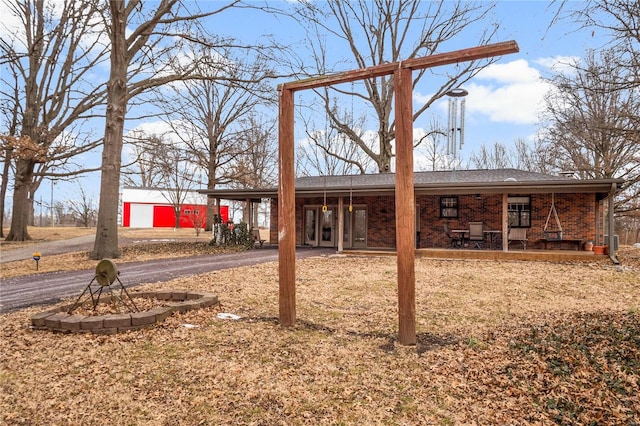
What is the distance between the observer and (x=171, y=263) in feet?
36.7

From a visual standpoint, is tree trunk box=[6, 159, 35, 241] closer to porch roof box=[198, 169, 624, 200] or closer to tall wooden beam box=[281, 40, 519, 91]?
porch roof box=[198, 169, 624, 200]

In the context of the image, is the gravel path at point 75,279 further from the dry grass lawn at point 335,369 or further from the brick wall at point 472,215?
the brick wall at point 472,215

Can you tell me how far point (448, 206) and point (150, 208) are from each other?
27884 mm

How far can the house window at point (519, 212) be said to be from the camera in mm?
15242

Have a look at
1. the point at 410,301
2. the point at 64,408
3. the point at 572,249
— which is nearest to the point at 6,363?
the point at 64,408

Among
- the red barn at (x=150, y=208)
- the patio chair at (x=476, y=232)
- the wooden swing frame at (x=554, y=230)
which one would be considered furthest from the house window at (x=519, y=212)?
the red barn at (x=150, y=208)

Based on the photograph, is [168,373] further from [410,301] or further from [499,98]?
[499,98]

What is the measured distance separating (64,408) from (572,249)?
646 inches

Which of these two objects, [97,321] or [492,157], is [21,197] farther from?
[492,157]

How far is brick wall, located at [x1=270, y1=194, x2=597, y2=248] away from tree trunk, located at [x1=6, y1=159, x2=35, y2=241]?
1114cm

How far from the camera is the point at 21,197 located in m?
18.6

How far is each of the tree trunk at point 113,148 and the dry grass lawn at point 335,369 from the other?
657cm

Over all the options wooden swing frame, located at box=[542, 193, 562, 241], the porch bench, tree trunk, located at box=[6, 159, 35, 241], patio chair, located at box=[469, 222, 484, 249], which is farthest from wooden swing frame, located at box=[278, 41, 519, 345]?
tree trunk, located at box=[6, 159, 35, 241]

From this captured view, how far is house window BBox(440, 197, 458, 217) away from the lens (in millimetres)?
16031
